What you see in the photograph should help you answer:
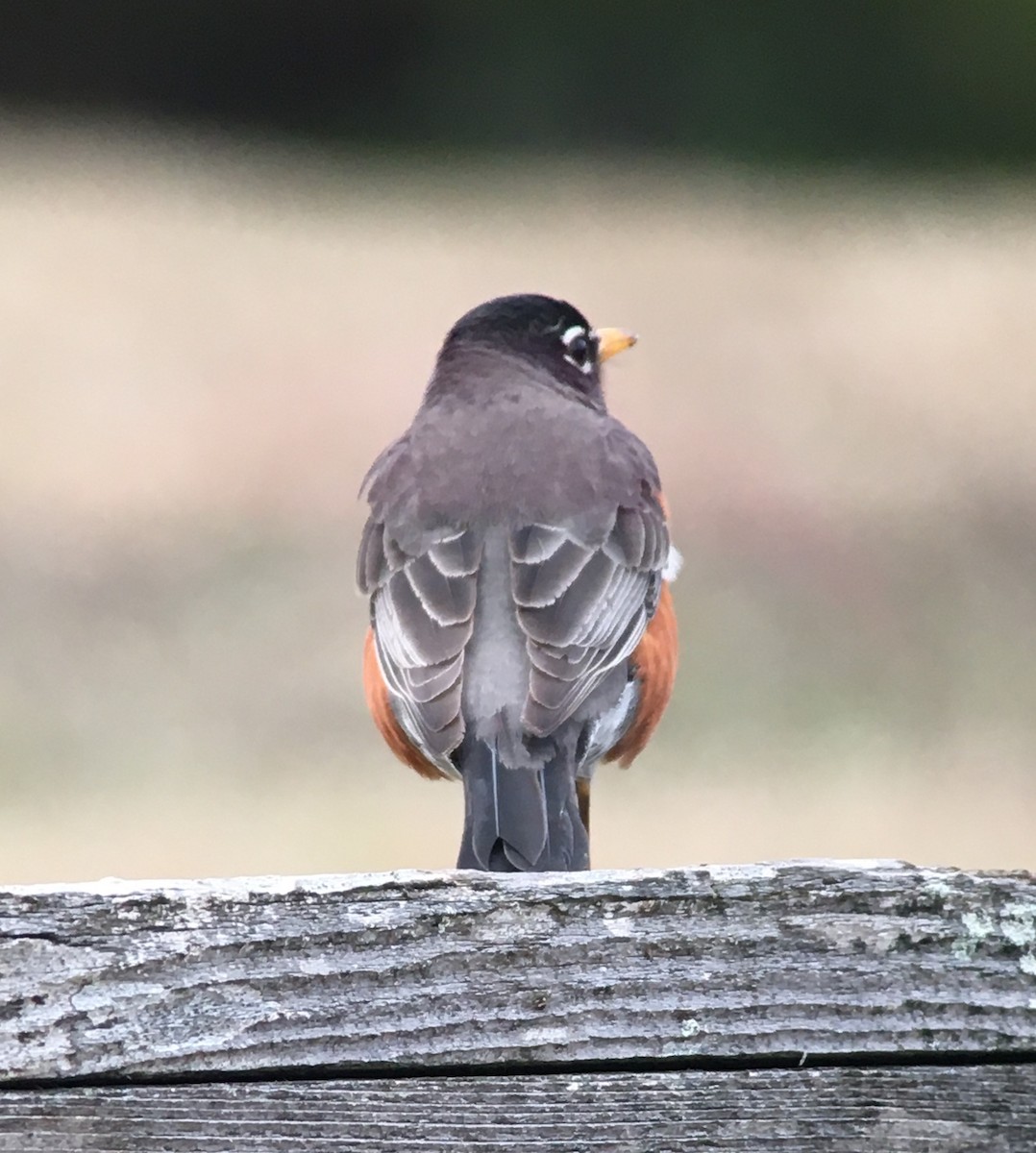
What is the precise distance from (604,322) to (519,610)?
3.47 ft

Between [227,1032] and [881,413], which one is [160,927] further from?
[881,413]

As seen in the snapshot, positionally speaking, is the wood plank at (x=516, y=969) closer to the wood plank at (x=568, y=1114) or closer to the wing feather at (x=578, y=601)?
the wood plank at (x=568, y=1114)

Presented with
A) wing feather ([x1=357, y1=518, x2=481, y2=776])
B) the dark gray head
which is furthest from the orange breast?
the dark gray head

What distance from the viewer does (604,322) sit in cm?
424

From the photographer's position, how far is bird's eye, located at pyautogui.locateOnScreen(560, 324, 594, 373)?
175 inches

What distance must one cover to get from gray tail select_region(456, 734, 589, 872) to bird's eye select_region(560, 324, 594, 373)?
155 centimetres

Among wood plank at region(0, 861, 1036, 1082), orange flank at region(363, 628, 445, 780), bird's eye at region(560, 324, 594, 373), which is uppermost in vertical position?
bird's eye at region(560, 324, 594, 373)

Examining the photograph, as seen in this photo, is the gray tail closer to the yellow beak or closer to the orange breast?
the orange breast

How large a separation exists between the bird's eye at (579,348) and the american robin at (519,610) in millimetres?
204

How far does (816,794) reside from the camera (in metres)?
3.66

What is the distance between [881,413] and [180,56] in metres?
1.72

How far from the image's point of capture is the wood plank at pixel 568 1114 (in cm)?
140

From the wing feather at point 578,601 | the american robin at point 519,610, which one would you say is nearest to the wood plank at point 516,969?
the american robin at point 519,610

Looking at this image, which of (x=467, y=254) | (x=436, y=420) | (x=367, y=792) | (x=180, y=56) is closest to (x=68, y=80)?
(x=180, y=56)
